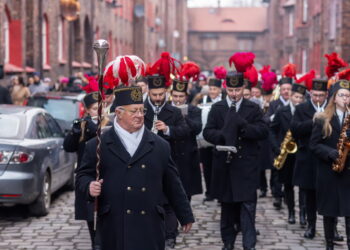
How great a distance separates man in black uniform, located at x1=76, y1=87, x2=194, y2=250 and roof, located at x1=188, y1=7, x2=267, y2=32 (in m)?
93.8

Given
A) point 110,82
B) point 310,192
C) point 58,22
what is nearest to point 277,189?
point 310,192

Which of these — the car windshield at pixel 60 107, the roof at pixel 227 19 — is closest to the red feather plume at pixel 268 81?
the car windshield at pixel 60 107

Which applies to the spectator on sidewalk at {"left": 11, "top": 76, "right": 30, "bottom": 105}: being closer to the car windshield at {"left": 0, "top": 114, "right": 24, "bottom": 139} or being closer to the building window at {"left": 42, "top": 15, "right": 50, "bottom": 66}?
the building window at {"left": 42, "top": 15, "right": 50, "bottom": 66}

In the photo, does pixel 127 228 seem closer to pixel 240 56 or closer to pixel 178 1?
pixel 240 56

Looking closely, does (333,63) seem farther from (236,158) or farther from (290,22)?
(290,22)

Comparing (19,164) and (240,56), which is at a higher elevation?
(240,56)

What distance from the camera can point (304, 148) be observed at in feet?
32.7

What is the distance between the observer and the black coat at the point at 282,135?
36.3 ft

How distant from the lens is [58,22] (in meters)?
31.4

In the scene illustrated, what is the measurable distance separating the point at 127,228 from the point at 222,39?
94.8 meters

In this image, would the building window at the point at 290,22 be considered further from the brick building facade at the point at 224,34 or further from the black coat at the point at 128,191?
the black coat at the point at 128,191

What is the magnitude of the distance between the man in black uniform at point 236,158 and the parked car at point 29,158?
2.49 metres

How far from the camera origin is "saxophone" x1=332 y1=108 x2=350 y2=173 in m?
8.18

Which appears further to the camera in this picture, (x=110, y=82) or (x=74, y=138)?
(x=74, y=138)
